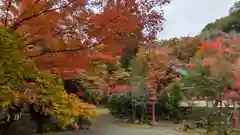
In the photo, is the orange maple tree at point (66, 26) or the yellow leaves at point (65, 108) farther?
the yellow leaves at point (65, 108)

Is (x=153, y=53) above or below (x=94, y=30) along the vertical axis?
above

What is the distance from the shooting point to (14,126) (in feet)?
27.0

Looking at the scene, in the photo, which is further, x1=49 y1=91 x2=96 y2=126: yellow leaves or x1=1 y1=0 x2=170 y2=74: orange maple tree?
x1=49 y1=91 x2=96 y2=126: yellow leaves

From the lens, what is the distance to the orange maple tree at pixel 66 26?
3016 mm

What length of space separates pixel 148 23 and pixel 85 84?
16.1 ft

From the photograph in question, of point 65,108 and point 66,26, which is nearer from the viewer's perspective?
point 66,26

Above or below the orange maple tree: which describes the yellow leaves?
below

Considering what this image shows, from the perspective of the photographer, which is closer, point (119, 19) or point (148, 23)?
point (119, 19)

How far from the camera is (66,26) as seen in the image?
315 centimetres

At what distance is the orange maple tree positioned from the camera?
3.02 m

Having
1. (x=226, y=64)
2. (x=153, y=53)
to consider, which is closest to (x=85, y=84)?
(x=153, y=53)

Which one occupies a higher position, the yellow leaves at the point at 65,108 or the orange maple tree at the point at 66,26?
the orange maple tree at the point at 66,26

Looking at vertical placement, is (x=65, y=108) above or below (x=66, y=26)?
below

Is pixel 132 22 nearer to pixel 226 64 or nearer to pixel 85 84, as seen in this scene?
pixel 226 64
